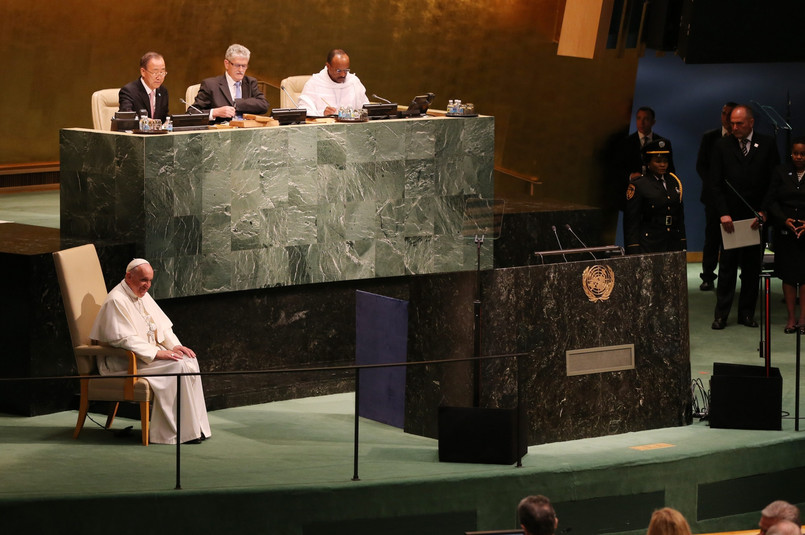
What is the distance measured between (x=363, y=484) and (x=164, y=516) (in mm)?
933

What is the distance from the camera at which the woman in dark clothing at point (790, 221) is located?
9.58 meters

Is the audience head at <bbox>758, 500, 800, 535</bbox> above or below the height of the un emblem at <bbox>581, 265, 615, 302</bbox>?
below

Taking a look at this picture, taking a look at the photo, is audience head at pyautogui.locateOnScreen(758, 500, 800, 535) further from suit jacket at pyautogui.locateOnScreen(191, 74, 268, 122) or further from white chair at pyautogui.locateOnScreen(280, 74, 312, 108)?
white chair at pyautogui.locateOnScreen(280, 74, 312, 108)

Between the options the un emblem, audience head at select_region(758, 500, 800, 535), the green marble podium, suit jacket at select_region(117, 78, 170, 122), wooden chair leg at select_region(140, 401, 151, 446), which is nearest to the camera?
audience head at select_region(758, 500, 800, 535)

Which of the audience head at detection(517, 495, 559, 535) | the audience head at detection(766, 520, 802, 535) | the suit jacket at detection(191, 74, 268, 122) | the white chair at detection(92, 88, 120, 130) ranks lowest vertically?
the audience head at detection(517, 495, 559, 535)

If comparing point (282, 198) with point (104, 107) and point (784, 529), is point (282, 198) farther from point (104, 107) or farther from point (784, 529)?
point (784, 529)

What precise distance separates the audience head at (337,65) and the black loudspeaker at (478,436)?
357 centimetres

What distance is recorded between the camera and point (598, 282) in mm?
7449

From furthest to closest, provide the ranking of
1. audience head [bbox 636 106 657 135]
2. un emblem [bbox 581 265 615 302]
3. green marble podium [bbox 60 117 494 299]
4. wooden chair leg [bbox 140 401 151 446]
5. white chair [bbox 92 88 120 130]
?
audience head [bbox 636 106 657 135]
white chair [bbox 92 88 120 130]
green marble podium [bbox 60 117 494 299]
un emblem [bbox 581 265 615 302]
wooden chair leg [bbox 140 401 151 446]

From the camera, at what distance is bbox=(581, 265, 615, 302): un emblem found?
24.3 ft

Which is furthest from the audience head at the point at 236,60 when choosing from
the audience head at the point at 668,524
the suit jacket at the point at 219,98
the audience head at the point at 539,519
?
the audience head at the point at 668,524

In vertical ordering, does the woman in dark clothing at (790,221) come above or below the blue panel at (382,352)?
above

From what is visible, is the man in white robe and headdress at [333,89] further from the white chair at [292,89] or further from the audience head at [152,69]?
the audience head at [152,69]

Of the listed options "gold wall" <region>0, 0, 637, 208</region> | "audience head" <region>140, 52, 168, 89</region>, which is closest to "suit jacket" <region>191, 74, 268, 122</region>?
"audience head" <region>140, 52, 168, 89</region>
